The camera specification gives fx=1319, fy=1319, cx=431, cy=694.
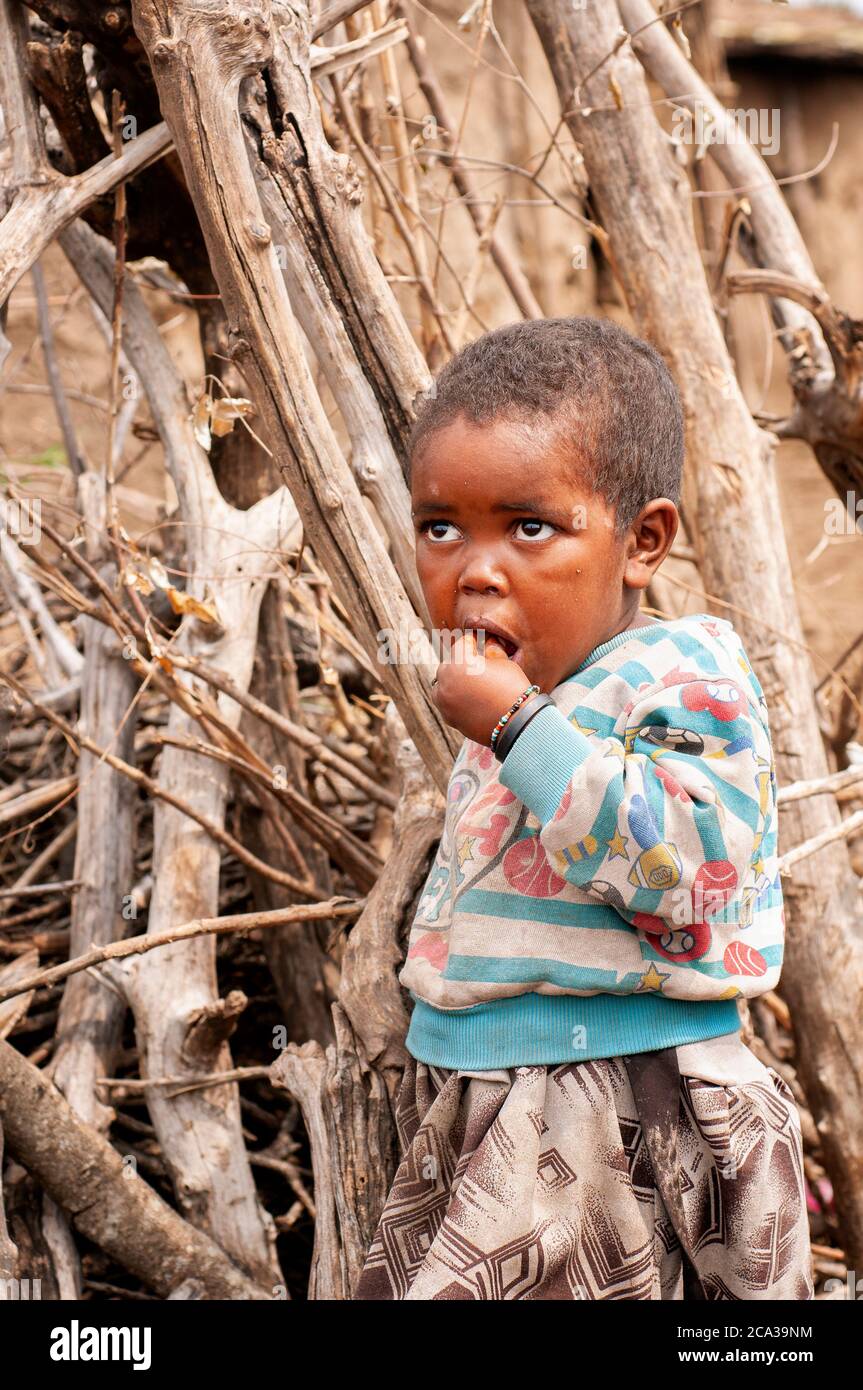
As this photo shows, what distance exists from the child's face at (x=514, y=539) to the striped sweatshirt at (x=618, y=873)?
0.31 feet

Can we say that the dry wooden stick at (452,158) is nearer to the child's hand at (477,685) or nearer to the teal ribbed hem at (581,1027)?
the child's hand at (477,685)

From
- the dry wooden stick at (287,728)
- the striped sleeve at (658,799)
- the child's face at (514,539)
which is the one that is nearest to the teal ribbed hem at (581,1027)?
the striped sleeve at (658,799)

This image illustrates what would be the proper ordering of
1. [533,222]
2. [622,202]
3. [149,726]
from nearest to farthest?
[622,202], [149,726], [533,222]

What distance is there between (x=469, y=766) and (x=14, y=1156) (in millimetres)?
967

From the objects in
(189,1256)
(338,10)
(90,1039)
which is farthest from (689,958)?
(338,10)

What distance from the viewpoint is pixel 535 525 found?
1.38 m

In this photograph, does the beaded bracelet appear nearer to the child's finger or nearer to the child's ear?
the child's finger

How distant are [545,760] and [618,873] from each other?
0.13 metres

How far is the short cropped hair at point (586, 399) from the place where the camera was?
1.38 metres

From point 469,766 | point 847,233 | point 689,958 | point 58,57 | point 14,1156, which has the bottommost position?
point 14,1156

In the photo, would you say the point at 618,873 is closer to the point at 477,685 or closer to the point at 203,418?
the point at 477,685

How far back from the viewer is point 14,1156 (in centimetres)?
198

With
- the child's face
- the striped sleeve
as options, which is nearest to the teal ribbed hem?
the striped sleeve
